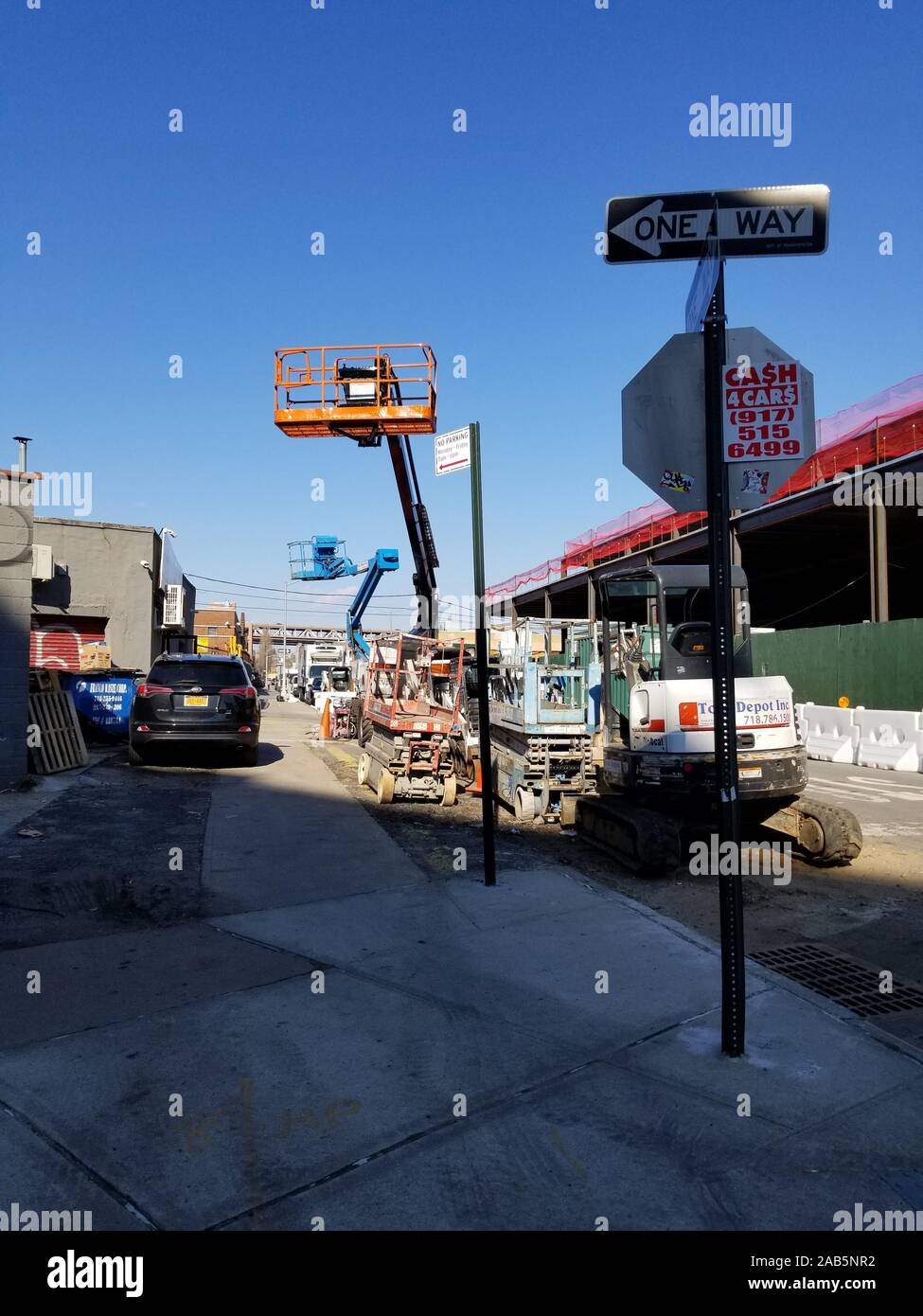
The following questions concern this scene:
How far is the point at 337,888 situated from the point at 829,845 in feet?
14.8

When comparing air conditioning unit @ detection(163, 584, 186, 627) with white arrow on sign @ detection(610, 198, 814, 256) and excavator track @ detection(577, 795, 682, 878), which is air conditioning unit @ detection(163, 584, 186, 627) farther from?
white arrow on sign @ detection(610, 198, 814, 256)

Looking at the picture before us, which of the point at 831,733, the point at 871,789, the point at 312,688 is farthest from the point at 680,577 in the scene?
the point at 312,688

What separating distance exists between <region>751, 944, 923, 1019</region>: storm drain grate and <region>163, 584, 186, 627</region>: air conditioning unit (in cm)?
2518

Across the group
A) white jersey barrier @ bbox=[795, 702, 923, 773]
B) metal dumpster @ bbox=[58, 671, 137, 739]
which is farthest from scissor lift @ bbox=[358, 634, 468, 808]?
metal dumpster @ bbox=[58, 671, 137, 739]

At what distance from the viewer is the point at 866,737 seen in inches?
687

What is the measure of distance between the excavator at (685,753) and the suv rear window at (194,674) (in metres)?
6.70

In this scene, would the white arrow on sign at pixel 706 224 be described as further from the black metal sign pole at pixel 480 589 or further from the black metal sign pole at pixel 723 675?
the black metal sign pole at pixel 480 589

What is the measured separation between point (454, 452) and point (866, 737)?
13700 mm

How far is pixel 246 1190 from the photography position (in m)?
2.96

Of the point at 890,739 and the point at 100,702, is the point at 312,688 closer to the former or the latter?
the point at 100,702

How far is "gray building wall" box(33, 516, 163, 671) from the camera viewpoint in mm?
23422

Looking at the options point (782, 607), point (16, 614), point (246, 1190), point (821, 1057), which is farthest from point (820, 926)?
point (782, 607)

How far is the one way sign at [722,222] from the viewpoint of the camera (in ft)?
12.8
